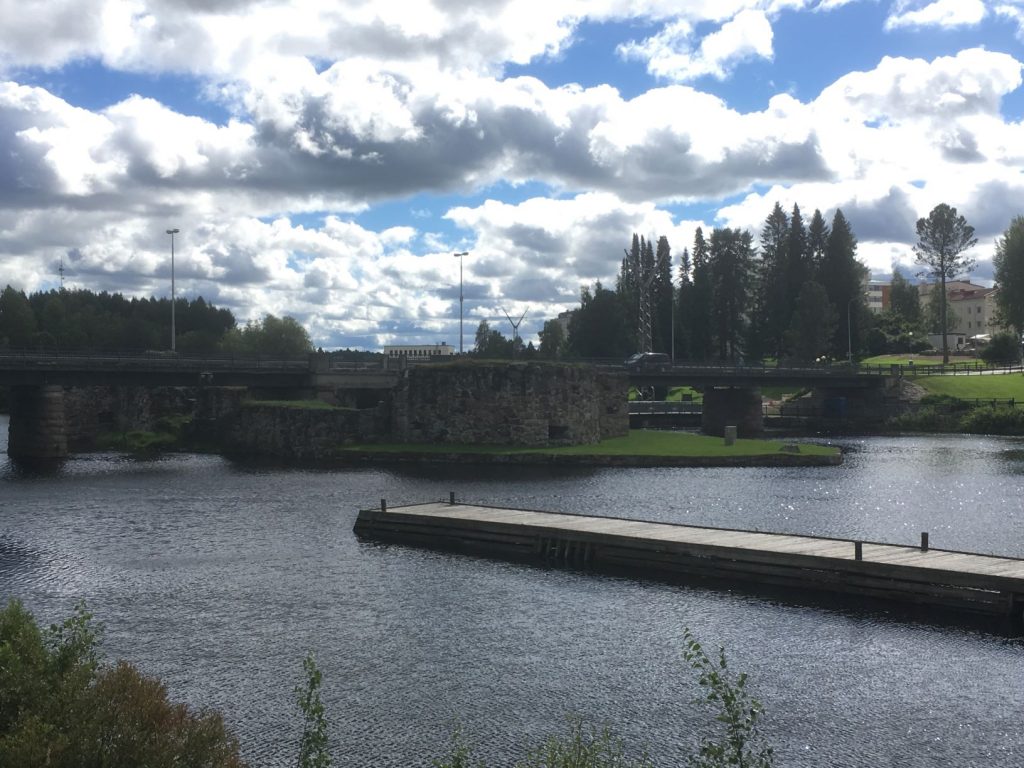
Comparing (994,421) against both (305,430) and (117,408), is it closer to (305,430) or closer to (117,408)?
(305,430)

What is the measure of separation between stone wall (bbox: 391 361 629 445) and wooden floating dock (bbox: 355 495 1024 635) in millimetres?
33896

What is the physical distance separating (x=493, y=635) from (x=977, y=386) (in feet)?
358

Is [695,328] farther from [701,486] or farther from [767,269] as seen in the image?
[701,486]

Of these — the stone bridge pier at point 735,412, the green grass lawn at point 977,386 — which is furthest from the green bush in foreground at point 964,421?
the stone bridge pier at point 735,412

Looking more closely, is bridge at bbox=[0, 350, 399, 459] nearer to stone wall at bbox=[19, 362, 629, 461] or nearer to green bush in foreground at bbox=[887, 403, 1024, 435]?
stone wall at bbox=[19, 362, 629, 461]

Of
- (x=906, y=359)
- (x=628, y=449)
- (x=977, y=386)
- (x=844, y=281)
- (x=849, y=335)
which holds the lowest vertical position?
(x=628, y=449)

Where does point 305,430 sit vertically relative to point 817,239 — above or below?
below

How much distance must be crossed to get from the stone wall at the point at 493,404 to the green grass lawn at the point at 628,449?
1424 millimetres

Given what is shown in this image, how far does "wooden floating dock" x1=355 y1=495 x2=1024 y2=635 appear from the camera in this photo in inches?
1143

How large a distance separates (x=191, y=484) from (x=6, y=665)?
155 ft

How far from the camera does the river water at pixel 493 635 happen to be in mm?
20969

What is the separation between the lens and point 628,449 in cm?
7662

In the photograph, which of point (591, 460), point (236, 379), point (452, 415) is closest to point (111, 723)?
point (591, 460)

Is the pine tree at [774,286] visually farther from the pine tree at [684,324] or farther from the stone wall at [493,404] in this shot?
the stone wall at [493,404]
